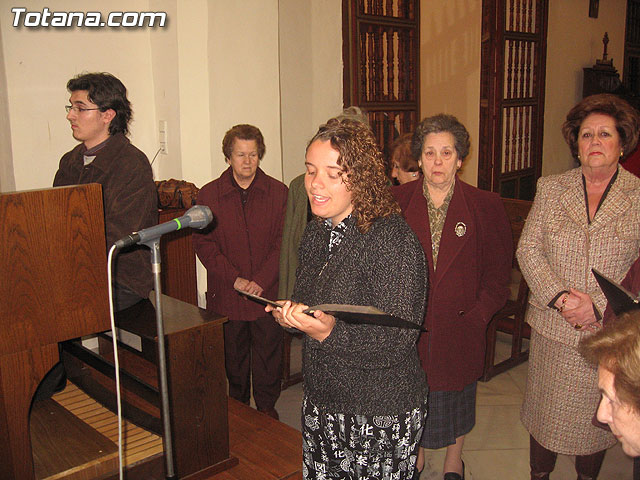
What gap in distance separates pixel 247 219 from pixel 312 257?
1.54 metres

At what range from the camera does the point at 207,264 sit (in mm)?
3406

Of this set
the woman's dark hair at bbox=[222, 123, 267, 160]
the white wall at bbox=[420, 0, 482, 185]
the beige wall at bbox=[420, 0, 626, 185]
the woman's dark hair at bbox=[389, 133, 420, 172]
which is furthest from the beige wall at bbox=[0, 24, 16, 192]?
the white wall at bbox=[420, 0, 482, 185]

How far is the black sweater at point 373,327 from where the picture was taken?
68.1 inches

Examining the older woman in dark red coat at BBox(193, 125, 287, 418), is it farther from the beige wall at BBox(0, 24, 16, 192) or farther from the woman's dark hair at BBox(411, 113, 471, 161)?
the beige wall at BBox(0, 24, 16, 192)

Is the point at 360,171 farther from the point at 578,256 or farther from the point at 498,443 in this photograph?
the point at 498,443

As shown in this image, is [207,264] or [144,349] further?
[207,264]

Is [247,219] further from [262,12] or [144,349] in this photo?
[262,12]

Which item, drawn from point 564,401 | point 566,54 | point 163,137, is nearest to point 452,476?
point 564,401

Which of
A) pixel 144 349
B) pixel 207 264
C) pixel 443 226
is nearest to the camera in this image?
pixel 144 349

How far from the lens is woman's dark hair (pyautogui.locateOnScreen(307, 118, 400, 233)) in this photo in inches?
69.4

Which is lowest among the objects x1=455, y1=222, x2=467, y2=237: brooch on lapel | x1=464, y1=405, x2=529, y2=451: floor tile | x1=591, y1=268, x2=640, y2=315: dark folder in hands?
x1=464, y1=405, x2=529, y2=451: floor tile

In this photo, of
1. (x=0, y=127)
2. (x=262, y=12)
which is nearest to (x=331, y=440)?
(x=0, y=127)

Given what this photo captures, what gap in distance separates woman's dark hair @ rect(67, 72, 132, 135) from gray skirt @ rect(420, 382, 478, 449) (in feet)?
6.19

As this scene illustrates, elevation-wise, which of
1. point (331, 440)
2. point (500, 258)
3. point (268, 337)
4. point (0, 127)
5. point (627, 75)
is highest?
point (627, 75)
